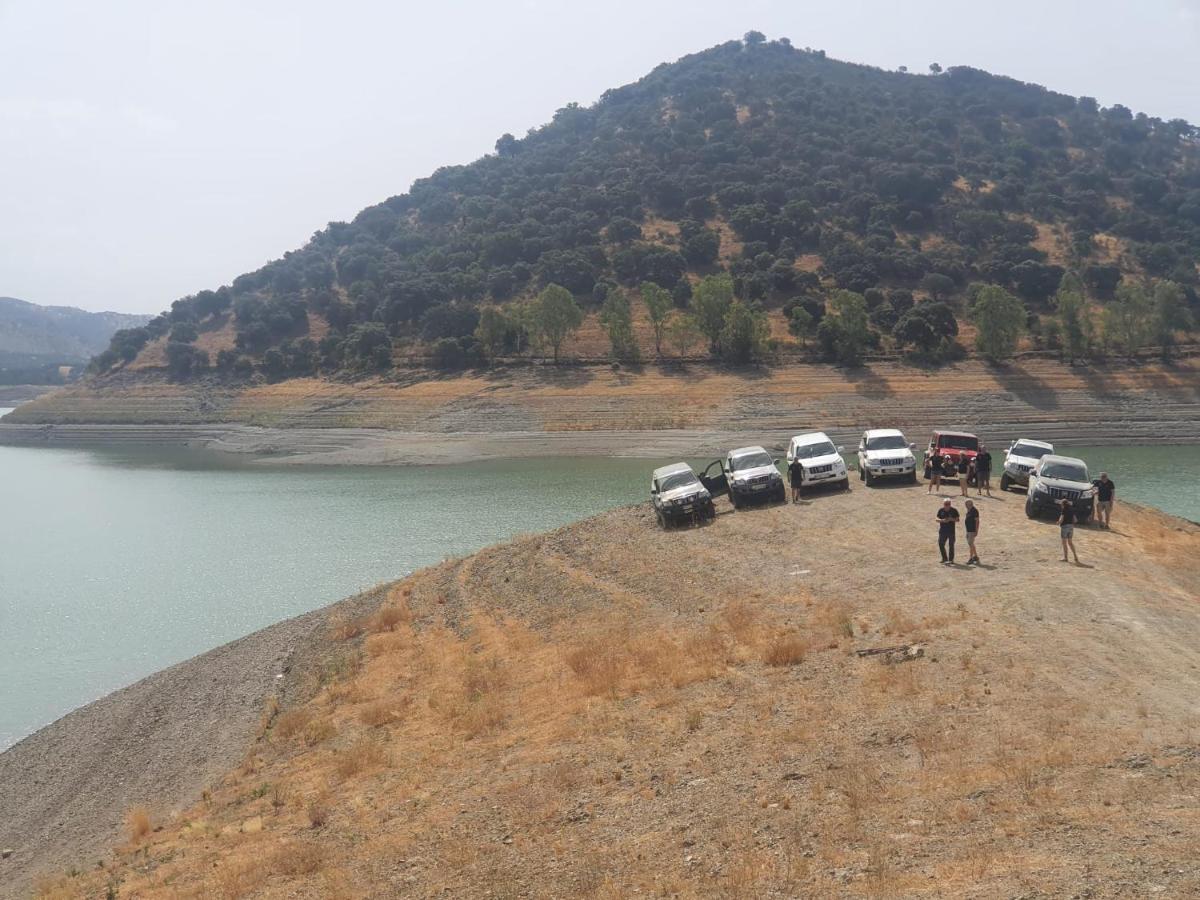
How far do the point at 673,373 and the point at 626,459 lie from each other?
72.6 feet

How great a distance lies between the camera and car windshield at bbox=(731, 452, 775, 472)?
3130 centimetres

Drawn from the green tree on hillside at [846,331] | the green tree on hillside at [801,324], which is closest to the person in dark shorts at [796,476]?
the green tree on hillside at [846,331]

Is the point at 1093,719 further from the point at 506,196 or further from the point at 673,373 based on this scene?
the point at 506,196

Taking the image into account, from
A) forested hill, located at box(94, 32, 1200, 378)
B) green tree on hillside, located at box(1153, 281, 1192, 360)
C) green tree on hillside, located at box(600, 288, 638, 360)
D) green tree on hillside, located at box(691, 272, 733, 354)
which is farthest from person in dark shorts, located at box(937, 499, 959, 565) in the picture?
green tree on hillside, located at box(1153, 281, 1192, 360)

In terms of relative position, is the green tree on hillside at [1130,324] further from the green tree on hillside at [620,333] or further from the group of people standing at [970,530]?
the group of people standing at [970,530]

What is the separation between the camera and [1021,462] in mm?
29406

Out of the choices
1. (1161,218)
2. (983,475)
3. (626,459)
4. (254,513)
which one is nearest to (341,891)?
(983,475)

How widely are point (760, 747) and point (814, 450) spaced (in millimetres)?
21628

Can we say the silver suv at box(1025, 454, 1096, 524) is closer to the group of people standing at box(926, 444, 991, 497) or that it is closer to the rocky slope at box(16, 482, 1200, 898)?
the rocky slope at box(16, 482, 1200, 898)

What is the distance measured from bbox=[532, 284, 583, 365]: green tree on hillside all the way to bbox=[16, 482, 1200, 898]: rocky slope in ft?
260

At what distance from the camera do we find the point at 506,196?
7023 inches

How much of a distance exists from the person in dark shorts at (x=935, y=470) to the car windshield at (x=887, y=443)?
146cm

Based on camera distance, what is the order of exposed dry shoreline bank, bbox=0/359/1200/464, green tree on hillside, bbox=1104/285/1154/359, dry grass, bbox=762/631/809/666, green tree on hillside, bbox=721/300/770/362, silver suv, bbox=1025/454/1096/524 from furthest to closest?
green tree on hillside, bbox=721/300/770/362
green tree on hillside, bbox=1104/285/1154/359
exposed dry shoreline bank, bbox=0/359/1200/464
silver suv, bbox=1025/454/1096/524
dry grass, bbox=762/631/809/666

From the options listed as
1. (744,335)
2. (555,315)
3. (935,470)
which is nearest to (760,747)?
(935,470)
